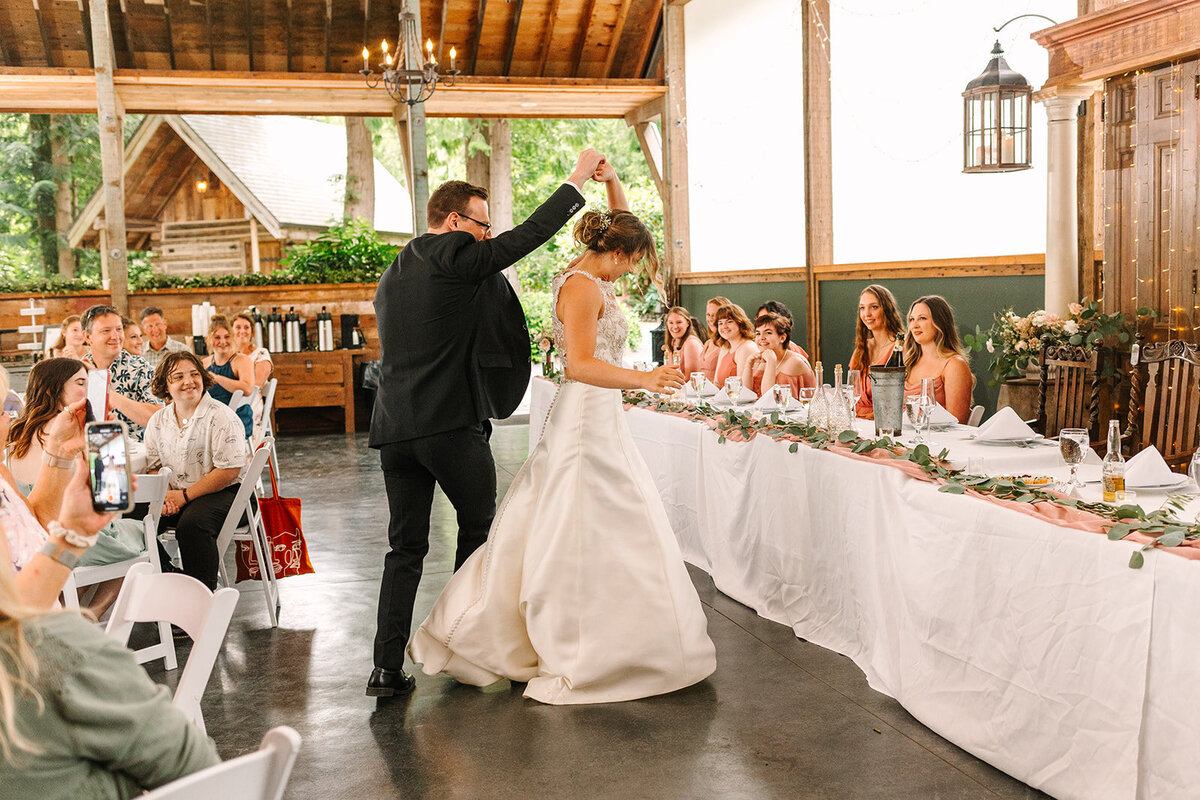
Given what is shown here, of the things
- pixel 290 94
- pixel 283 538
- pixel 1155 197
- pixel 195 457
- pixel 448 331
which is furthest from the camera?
pixel 290 94

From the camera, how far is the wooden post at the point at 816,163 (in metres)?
9.14

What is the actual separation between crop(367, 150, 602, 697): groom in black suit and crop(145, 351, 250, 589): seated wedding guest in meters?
1.18

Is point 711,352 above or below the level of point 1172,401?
above

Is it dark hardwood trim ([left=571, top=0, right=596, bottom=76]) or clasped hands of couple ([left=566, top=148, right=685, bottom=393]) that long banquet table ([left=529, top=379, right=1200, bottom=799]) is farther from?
dark hardwood trim ([left=571, top=0, right=596, bottom=76])

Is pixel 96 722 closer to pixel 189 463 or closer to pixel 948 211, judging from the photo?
pixel 189 463

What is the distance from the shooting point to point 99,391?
197 inches

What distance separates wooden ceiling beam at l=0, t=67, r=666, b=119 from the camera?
37.1 ft

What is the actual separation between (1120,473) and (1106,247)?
3598 mm

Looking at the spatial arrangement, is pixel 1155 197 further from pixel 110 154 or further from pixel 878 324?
pixel 110 154

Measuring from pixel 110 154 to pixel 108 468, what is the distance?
36.0 feet

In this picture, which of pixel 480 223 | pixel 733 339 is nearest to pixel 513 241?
pixel 480 223

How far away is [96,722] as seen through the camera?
129 centimetres

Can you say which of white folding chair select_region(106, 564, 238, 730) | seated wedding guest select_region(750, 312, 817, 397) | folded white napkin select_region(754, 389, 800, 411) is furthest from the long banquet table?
white folding chair select_region(106, 564, 238, 730)

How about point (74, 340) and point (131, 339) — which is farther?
point (131, 339)
